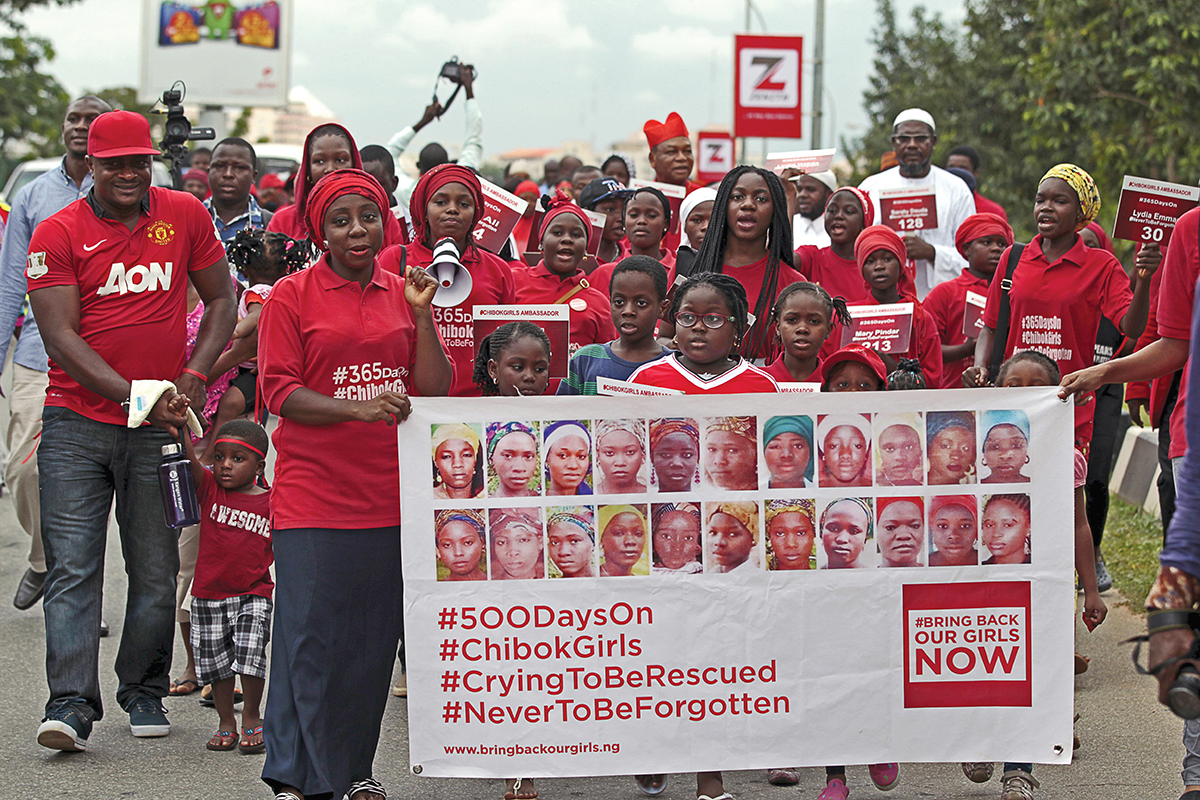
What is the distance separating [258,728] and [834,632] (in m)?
2.42

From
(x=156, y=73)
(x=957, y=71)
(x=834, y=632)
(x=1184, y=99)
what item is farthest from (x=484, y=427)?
(x=957, y=71)

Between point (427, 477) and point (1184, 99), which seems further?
point (1184, 99)

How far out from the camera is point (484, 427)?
16.2ft

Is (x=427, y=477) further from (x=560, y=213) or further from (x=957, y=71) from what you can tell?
(x=957, y=71)

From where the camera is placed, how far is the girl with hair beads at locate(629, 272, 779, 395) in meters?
5.17

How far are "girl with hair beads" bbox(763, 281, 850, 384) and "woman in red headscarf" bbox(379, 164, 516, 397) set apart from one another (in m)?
1.21

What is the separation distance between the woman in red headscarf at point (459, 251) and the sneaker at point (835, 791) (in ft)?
7.14

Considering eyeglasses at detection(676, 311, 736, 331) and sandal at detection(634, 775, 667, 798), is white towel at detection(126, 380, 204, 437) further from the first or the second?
sandal at detection(634, 775, 667, 798)

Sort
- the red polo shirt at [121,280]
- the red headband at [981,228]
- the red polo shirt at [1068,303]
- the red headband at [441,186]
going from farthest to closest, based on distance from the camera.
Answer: the red headband at [981,228] < the red polo shirt at [1068,303] < the red headband at [441,186] < the red polo shirt at [121,280]

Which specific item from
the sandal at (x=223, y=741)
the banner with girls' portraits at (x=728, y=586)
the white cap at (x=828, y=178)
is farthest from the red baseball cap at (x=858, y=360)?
the white cap at (x=828, y=178)

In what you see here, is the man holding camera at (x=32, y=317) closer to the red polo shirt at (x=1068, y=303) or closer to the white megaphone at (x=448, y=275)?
the white megaphone at (x=448, y=275)

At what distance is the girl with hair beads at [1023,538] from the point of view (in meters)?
5.01

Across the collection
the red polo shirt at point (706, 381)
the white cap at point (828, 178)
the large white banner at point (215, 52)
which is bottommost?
the red polo shirt at point (706, 381)

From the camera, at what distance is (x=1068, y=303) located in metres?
6.73
